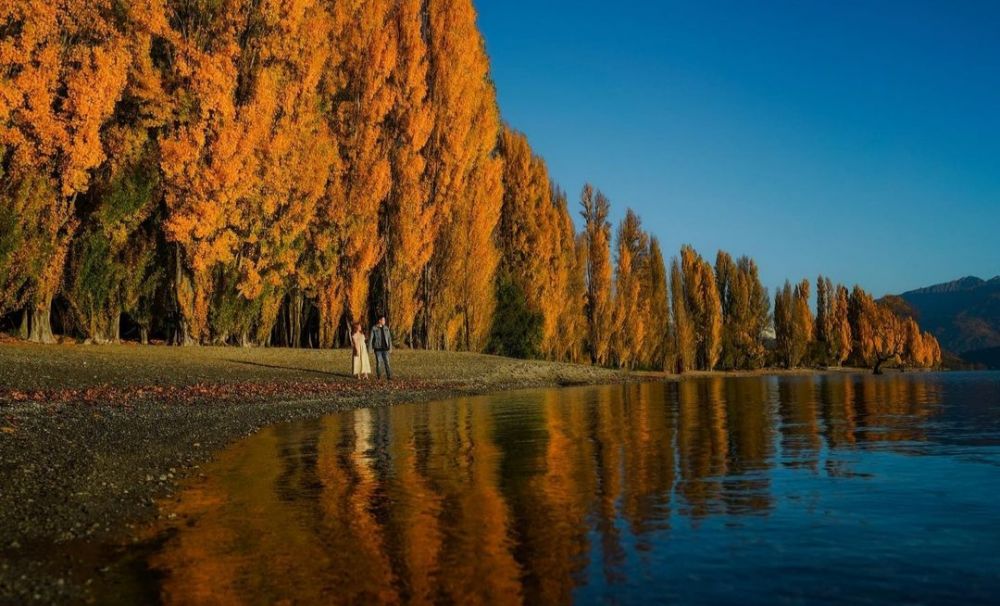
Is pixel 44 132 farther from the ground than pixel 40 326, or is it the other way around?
pixel 44 132

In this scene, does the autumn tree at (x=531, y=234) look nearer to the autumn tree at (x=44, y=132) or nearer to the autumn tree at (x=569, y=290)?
the autumn tree at (x=569, y=290)

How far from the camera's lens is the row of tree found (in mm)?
20688

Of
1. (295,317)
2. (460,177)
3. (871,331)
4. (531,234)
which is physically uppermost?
(460,177)

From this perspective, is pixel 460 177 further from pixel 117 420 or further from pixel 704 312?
pixel 704 312

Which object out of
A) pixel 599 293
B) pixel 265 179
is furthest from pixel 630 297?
pixel 265 179

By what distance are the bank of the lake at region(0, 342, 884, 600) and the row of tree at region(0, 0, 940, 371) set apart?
282 centimetres

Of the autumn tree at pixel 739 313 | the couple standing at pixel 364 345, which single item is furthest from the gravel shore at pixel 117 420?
the autumn tree at pixel 739 313

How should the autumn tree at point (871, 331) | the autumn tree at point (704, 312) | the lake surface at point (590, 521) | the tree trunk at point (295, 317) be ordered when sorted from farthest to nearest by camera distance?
1. the autumn tree at point (871, 331)
2. the autumn tree at point (704, 312)
3. the tree trunk at point (295, 317)
4. the lake surface at point (590, 521)

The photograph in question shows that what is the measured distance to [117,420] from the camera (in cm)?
1134

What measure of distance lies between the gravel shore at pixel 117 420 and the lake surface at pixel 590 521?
1.73 feet

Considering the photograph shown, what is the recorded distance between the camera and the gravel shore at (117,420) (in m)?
5.15

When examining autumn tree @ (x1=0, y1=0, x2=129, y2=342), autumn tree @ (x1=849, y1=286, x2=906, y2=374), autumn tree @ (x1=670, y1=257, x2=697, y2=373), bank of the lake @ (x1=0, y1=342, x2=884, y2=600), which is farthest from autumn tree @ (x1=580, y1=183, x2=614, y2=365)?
autumn tree @ (x1=849, y1=286, x2=906, y2=374)

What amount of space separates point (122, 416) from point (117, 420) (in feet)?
1.66

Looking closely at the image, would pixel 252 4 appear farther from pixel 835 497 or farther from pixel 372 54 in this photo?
pixel 835 497
